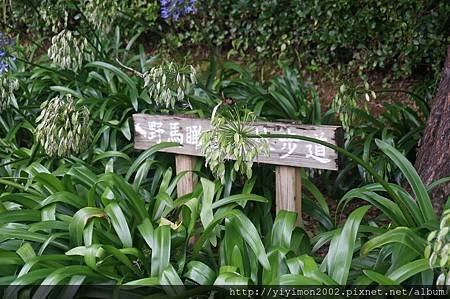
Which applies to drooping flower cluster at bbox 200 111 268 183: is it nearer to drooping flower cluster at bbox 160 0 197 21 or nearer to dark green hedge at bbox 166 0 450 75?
drooping flower cluster at bbox 160 0 197 21

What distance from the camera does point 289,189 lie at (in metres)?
2.99

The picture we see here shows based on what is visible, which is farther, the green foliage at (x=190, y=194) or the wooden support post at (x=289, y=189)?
the wooden support post at (x=289, y=189)

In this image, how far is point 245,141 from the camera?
2.31 meters

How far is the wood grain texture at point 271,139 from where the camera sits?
2805 millimetres

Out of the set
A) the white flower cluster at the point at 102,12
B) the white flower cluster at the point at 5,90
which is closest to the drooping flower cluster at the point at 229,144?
the white flower cluster at the point at 5,90

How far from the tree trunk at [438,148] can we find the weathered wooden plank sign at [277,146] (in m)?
0.52

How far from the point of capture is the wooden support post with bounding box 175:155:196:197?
3.31 metres

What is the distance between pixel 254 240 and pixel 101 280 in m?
0.62

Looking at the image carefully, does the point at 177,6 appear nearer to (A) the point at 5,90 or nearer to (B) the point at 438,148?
(A) the point at 5,90

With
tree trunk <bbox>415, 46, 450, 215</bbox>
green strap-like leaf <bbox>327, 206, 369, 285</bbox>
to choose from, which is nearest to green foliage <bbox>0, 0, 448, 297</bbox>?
green strap-like leaf <bbox>327, 206, 369, 285</bbox>

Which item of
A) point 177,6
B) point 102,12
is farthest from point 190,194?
point 102,12

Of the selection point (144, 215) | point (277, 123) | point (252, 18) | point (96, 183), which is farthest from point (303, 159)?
point (252, 18)

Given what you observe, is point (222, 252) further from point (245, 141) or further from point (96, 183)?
point (96, 183)

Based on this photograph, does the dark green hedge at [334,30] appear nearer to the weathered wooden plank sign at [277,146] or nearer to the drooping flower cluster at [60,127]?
the weathered wooden plank sign at [277,146]
